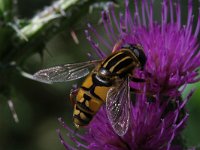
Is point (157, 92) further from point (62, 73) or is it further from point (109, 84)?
point (62, 73)

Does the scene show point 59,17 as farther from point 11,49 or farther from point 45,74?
point 45,74

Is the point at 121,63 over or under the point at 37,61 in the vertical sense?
A: over

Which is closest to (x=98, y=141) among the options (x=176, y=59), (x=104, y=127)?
(x=104, y=127)

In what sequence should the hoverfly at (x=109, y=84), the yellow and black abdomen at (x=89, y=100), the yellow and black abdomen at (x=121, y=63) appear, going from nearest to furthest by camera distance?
the hoverfly at (x=109, y=84) → the yellow and black abdomen at (x=89, y=100) → the yellow and black abdomen at (x=121, y=63)

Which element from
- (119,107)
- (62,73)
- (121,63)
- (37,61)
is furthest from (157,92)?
(37,61)

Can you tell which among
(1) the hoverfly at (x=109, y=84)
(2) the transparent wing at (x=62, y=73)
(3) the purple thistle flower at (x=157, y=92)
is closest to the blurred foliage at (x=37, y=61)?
(3) the purple thistle flower at (x=157, y=92)

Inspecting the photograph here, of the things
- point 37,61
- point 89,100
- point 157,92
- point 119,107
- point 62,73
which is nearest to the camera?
point 119,107

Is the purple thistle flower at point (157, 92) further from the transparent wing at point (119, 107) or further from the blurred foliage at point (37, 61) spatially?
the blurred foliage at point (37, 61)

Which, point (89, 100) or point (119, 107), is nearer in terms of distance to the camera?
point (119, 107)
